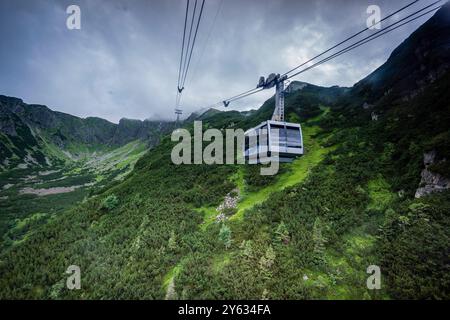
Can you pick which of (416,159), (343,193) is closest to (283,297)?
(343,193)

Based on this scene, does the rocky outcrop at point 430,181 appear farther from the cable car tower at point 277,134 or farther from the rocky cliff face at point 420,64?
the rocky cliff face at point 420,64

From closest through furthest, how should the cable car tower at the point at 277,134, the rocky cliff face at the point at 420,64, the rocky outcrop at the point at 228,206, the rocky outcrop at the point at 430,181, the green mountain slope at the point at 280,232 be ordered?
1. the green mountain slope at the point at 280,232
2. the rocky outcrop at the point at 430,181
3. the cable car tower at the point at 277,134
4. the rocky outcrop at the point at 228,206
5. the rocky cliff face at the point at 420,64

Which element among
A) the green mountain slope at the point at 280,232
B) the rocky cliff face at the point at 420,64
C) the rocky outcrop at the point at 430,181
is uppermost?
the rocky cliff face at the point at 420,64

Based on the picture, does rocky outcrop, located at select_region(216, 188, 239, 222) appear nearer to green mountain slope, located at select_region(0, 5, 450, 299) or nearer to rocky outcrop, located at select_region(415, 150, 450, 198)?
green mountain slope, located at select_region(0, 5, 450, 299)

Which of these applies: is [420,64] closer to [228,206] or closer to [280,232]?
[228,206]

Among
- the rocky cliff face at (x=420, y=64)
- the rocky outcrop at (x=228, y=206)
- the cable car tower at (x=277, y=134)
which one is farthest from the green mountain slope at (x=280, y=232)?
the cable car tower at (x=277, y=134)

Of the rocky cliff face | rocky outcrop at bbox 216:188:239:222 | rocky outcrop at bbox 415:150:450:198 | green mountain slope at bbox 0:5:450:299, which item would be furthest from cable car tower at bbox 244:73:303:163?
the rocky cliff face

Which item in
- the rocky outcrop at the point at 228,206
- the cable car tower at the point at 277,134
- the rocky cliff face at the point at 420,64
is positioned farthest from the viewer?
the rocky cliff face at the point at 420,64
